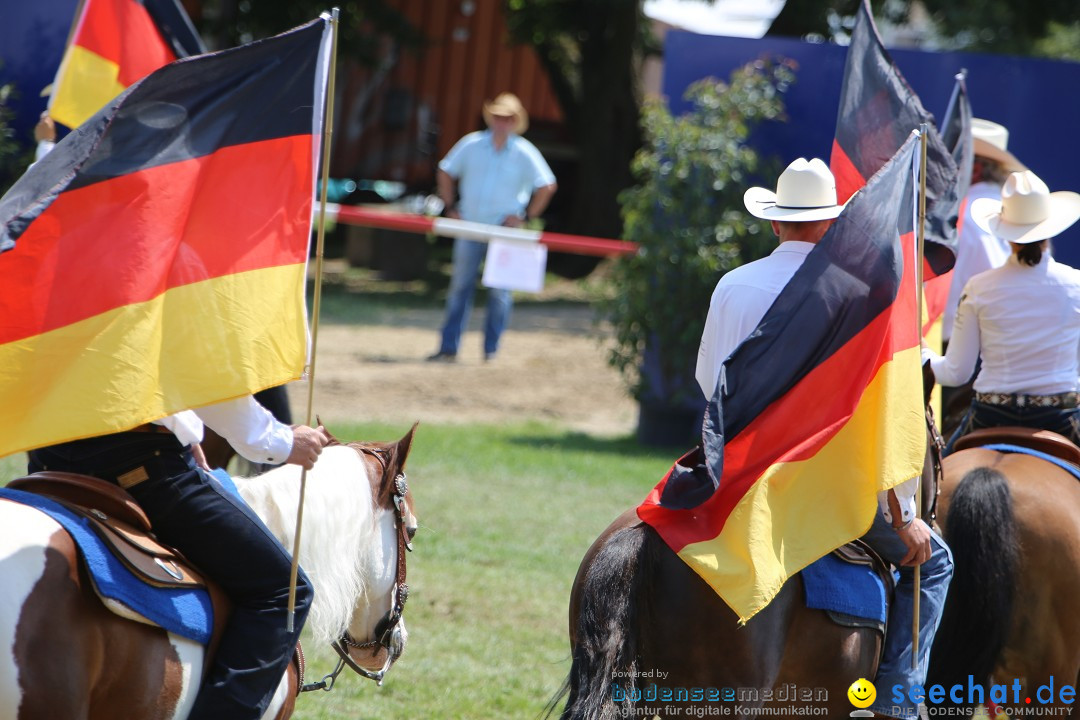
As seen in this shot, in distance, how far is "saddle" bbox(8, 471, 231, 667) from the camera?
10.6 ft

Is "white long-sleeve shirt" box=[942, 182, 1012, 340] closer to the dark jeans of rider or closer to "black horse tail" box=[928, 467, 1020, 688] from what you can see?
"black horse tail" box=[928, 467, 1020, 688]

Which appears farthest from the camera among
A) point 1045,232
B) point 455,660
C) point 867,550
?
point 455,660

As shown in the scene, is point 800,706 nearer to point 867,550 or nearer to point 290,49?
point 867,550

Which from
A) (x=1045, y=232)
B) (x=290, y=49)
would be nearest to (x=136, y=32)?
(x=290, y=49)

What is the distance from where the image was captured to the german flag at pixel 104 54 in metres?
7.16

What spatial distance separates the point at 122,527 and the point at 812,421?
2011 mm

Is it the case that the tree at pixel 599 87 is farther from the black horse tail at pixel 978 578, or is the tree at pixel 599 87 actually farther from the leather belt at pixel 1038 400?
the black horse tail at pixel 978 578

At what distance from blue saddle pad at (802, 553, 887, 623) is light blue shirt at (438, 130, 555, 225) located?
375 inches

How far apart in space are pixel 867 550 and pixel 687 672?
2.66 ft

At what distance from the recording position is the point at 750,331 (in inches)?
153

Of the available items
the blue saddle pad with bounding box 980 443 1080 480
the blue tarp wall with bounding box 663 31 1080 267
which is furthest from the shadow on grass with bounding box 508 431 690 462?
the blue saddle pad with bounding box 980 443 1080 480

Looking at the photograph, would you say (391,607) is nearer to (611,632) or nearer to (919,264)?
(611,632)

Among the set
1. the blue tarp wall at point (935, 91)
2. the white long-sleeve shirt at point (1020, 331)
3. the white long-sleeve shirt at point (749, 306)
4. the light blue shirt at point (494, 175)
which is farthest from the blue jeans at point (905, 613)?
the light blue shirt at point (494, 175)

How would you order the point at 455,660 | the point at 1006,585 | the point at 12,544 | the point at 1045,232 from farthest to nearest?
the point at 455,660
the point at 1045,232
the point at 1006,585
the point at 12,544
